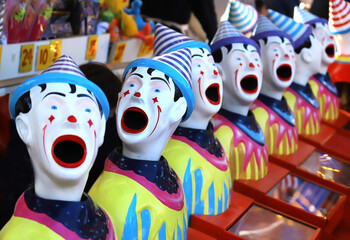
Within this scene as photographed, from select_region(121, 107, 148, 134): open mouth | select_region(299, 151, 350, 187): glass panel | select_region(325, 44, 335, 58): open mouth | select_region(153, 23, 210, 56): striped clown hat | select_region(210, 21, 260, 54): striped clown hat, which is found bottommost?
select_region(299, 151, 350, 187): glass panel

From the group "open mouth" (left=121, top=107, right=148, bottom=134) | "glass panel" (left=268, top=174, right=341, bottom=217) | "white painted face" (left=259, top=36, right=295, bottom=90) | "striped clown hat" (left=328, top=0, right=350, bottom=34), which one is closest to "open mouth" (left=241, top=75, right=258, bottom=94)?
"white painted face" (left=259, top=36, right=295, bottom=90)

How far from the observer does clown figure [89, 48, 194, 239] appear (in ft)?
4.89

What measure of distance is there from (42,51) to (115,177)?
2.58 feet

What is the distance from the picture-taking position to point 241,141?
2104 mm

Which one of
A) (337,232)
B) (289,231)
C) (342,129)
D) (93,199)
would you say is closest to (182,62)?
(93,199)

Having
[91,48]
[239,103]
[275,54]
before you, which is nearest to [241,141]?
[239,103]

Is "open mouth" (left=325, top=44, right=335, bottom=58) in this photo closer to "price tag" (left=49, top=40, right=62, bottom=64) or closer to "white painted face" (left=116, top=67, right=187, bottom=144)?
"price tag" (left=49, top=40, right=62, bottom=64)

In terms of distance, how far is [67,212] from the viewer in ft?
4.28

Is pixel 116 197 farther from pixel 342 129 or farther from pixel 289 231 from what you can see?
pixel 342 129

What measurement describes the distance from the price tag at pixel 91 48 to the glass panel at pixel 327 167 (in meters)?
0.97

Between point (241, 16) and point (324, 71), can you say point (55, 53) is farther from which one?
point (324, 71)

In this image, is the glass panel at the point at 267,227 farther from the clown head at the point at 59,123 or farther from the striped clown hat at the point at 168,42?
the clown head at the point at 59,123

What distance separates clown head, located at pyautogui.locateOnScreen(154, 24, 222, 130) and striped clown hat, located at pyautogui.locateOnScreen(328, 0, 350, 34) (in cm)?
139

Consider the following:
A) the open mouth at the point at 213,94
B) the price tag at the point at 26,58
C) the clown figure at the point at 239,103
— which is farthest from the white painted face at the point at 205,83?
the price tag at the point at 26,58
